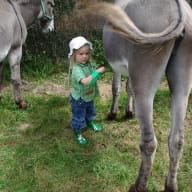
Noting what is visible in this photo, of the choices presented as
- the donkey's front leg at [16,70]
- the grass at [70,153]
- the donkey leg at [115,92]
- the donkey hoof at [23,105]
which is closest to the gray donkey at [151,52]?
the grass at [70,153]

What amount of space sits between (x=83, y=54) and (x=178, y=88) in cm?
98

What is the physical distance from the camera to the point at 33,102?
12.8ft

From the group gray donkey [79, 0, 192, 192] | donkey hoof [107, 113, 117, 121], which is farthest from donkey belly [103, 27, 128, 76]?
donkey hoof [107, 113, 117, 121]

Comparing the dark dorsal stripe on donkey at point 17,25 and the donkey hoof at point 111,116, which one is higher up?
the dark dorsal stripe on donkey at point 17,25

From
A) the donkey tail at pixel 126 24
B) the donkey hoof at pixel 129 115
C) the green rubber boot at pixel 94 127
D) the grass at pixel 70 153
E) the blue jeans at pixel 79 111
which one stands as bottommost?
the grass at pixel 70 153

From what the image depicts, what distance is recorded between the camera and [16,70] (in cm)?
371

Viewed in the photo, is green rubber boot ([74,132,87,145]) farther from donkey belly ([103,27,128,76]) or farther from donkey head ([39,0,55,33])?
donkey head ([39,0,55,33])

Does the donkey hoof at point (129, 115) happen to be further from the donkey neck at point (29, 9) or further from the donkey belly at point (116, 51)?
the donkey neck at point (29, 9)

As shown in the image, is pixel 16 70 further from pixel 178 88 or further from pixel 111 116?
pixel 178 88

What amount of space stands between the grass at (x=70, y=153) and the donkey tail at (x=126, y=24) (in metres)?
1.33

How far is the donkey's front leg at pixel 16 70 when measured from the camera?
360 centimetres

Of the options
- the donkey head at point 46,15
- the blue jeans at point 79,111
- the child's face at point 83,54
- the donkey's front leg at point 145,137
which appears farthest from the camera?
the donkey head at point 46,15

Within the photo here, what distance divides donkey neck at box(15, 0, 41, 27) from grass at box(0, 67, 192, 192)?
122cm

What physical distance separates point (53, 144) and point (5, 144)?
544 millimetres
